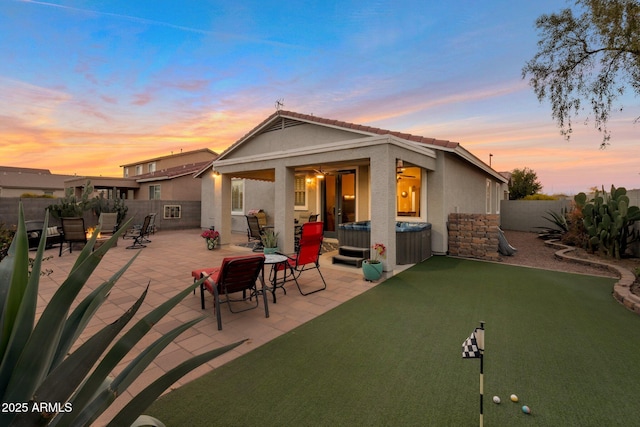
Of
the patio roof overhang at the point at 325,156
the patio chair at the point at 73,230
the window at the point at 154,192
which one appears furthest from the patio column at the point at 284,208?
the window at the point at 154,192

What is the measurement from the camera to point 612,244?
7570mm

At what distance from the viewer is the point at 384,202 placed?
248 inches

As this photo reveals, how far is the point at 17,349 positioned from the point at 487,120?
47.1ft

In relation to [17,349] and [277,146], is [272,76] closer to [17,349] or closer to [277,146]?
[277,146]

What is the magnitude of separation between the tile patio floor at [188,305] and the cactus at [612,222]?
6.86 m

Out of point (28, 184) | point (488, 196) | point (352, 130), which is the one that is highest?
point (28, 184)

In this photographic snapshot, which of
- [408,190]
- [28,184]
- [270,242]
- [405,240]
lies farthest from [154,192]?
[28,184]

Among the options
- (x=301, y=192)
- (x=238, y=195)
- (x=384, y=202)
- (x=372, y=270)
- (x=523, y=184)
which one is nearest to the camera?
(x=372, y=270)

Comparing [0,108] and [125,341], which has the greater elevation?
[0,108]

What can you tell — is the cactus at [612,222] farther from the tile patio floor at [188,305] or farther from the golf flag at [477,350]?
the golf flag at [477,350]

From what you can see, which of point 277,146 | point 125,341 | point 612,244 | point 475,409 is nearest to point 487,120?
point 612,244

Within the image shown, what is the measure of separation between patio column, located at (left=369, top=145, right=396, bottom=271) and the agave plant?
5.63 metres

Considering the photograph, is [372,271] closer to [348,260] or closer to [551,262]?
[348,260]

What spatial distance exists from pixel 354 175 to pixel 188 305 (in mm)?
7979
